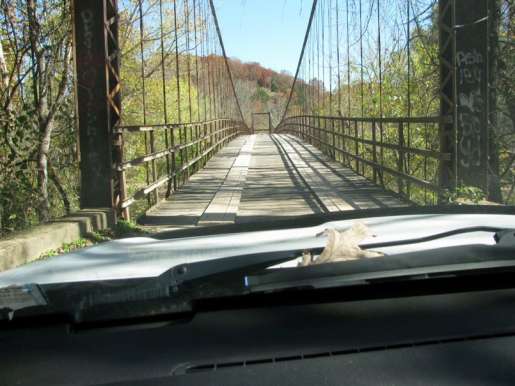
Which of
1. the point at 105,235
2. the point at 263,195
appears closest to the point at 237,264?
the point at 105,235

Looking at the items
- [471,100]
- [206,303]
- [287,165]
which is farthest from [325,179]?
[206,303]

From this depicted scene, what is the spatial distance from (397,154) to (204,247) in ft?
41.7

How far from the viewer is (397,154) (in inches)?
568

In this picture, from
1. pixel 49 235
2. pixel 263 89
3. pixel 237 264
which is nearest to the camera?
pixel 237 264

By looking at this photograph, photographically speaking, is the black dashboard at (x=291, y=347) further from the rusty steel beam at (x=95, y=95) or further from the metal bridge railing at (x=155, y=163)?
the metal bridge railing at (x=155, y=163)

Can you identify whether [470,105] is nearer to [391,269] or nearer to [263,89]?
[391,269]

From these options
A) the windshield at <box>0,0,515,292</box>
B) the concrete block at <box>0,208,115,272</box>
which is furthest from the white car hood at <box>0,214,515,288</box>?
the concrete block at <box>0,208,115,272</box>

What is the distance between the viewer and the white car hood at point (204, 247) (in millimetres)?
1893

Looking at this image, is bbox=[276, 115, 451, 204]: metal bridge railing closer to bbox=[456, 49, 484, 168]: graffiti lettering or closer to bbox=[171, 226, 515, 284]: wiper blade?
bbox=[456, 49, 484, 168]: graffiti lettering

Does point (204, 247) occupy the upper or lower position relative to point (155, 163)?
upper

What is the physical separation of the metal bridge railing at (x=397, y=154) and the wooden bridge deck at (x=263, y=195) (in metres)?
0.35

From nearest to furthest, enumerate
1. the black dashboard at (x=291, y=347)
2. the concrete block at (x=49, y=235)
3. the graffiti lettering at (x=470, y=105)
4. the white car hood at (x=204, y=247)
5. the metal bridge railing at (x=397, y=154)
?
1. the black dashboard at (x=291, y=347)
2. the white car hood at (x=204, y=247)
3. the concrete block at (x=49, y=235)
4. the graffiti lettering at (x=470, y=105)
5. the metal bridge railing at (x=397, y=154)

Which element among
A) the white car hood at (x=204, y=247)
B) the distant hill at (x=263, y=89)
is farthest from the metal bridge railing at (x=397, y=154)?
the distant hill at (x=263, y=89)

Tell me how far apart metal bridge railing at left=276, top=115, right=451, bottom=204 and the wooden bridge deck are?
351mm
